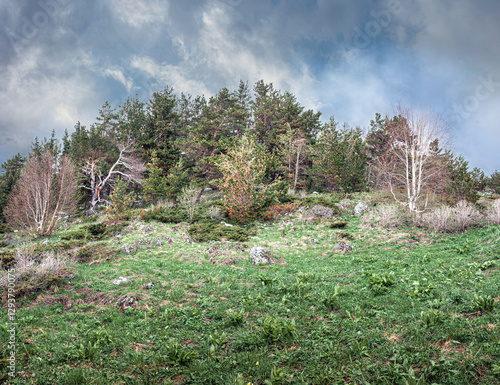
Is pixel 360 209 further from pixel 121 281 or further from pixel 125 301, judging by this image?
pixel 125 301

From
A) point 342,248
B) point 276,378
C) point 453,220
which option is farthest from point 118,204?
point 453,220

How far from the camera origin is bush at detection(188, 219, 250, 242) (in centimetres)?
1288

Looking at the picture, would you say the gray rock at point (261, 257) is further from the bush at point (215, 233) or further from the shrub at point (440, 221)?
the shrub at point (440, 221)

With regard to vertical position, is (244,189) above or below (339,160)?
below

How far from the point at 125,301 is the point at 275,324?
4.01 meters

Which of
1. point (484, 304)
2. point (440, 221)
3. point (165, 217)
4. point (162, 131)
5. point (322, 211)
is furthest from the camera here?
point (162, 131)

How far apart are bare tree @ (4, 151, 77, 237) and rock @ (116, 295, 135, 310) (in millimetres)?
16212

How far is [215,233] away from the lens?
13.4 meters

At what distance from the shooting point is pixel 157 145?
32719mm

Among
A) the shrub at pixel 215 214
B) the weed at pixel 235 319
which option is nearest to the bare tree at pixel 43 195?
the shrub at pixel 215 214

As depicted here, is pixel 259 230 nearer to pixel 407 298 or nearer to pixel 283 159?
pixel 407 298

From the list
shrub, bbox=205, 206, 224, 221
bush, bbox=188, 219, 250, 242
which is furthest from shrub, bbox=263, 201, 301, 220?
bush, bbox=188, 219, 250, 242

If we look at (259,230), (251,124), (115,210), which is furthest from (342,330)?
(251,124)

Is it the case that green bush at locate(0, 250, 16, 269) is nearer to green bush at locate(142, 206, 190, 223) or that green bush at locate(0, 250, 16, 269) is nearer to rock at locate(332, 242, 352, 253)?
green bush at locate(142, 206, 190, 223)
